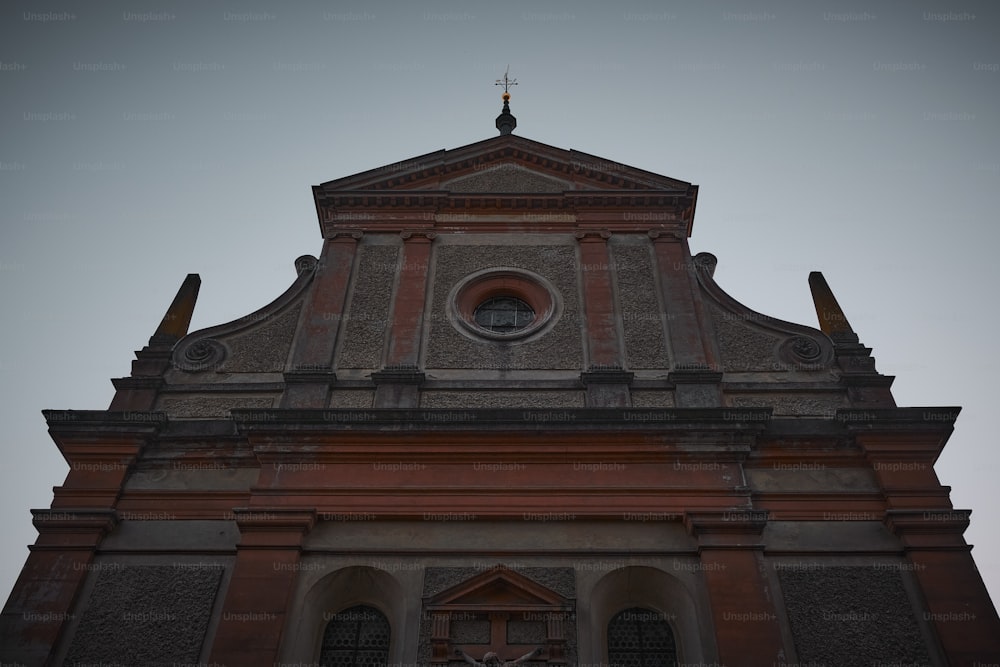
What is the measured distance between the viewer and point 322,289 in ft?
45.3

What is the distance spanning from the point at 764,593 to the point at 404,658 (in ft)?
14.3

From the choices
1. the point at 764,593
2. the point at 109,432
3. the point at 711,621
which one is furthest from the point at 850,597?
the point at 109,432

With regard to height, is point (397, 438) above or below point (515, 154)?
below

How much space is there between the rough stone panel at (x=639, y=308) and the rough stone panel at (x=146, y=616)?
22.3 ft

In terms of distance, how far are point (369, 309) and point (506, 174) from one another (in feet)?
14.0

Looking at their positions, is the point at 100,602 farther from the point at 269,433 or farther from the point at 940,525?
the point at 940,525

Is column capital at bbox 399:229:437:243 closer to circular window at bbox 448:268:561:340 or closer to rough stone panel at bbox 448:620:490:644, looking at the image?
circular window at bbox 448:268:561:340

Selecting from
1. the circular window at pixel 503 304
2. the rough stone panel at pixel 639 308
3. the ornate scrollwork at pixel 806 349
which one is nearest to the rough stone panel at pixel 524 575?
the rough stone panel at pixel 639 308

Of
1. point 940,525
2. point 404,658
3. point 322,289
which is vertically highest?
point 322,289

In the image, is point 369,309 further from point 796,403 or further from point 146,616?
point 796,403

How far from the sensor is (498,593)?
10141mm

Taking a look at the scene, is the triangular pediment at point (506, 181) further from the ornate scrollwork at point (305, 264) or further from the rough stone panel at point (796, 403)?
the rough stone panel at point (796, 403)

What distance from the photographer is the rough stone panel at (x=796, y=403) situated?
11.9 m

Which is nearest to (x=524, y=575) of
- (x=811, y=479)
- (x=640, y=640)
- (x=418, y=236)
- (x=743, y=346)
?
(x=640, y=640)
